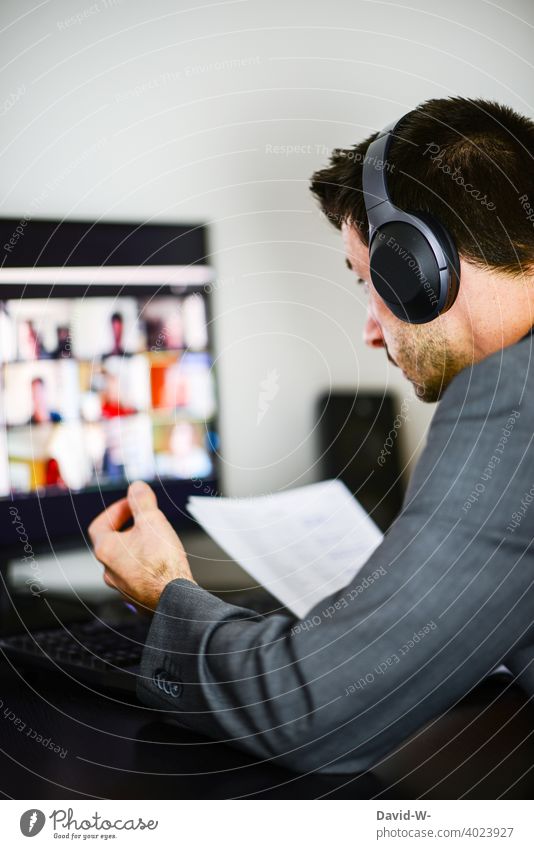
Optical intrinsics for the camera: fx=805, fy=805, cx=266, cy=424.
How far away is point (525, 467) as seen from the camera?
456mm

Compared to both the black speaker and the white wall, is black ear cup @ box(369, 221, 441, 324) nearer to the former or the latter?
the white wall

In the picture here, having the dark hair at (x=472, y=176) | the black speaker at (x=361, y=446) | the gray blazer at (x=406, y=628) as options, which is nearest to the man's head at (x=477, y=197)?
the dark hair at (x=472, y=176)

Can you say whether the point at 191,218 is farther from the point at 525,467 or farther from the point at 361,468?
the point at 525,467

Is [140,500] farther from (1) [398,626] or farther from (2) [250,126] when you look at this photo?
(2) [250,126]

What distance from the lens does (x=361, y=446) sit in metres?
1.57

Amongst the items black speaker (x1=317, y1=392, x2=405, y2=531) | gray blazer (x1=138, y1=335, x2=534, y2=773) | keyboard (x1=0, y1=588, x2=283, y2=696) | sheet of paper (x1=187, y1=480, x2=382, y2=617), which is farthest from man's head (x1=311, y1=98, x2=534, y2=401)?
black speaker (x1=317, y1=392, x2=405, y2=531)

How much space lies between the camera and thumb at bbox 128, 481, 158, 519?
0.58m

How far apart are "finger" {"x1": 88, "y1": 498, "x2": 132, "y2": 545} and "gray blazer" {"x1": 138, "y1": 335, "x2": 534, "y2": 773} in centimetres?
14

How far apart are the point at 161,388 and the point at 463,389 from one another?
67 cm

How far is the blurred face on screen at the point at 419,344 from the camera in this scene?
2.00ft

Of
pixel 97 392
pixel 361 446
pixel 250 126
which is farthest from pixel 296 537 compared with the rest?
pixel 250 126

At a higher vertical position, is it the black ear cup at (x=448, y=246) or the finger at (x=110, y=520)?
the black ear cup at (x=448, y=246)

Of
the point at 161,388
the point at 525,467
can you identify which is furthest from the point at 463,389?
the point at 161,388

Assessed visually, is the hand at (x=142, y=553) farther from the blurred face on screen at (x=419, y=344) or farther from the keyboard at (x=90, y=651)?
the blurred face on screen at (x=419, y=344)
